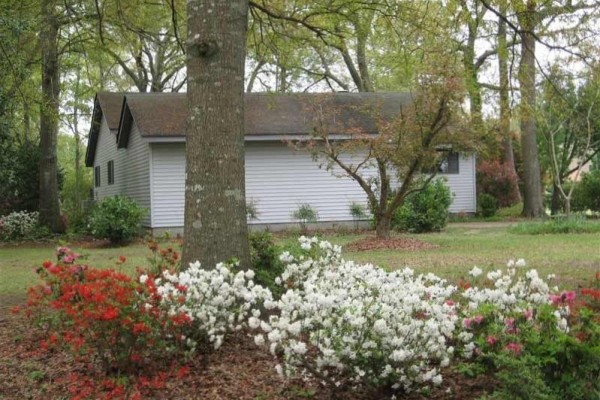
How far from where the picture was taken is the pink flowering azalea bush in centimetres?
354

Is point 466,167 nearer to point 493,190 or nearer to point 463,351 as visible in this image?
point 493,190

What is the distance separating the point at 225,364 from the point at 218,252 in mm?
1105

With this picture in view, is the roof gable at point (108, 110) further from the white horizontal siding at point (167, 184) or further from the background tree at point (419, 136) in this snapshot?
the background tree at point (419, 136)

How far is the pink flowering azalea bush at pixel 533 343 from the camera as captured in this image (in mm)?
3541

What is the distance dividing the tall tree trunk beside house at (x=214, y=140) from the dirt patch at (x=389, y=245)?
897cm

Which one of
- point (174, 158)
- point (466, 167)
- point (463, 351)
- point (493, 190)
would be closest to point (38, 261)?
point (174, 158)

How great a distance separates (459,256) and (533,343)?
8985mm

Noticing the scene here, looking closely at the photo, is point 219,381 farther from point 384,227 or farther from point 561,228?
point 561,228

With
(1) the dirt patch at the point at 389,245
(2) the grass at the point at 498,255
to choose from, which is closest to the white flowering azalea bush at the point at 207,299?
(2) the grass at the point at 498,255

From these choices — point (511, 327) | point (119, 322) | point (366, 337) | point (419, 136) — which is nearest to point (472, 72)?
point (419, 136)

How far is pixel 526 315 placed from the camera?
4.02 metres

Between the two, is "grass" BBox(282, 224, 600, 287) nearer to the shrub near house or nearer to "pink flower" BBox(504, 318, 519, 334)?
"pink flower" BBox(504, 318, 519, 334)

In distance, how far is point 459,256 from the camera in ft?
41.1

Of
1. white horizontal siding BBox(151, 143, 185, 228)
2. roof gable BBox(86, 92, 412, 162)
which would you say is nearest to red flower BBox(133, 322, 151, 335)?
roof gable BBox(86, 92, 412, 162)
